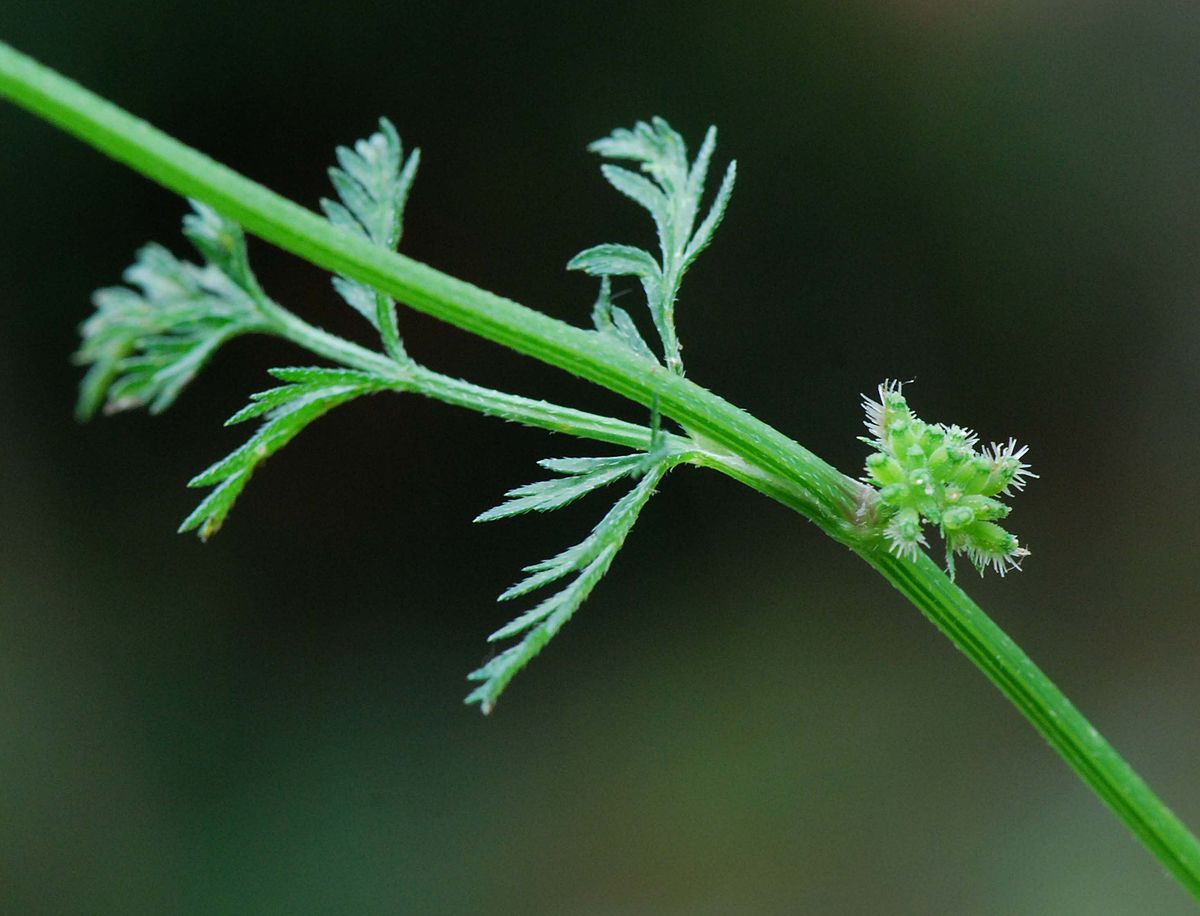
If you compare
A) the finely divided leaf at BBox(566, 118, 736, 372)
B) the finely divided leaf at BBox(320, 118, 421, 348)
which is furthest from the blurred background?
the finely divided leaf at BBox(320, 118, 421, 348)

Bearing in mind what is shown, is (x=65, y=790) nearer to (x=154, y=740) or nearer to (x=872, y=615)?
(x=154, y=740)

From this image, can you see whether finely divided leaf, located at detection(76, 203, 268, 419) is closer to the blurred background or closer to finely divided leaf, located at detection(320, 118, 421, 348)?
finely divided leaf, located at detection(320, 118, 421, 348)

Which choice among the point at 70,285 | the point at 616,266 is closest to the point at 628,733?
the point at 70,285

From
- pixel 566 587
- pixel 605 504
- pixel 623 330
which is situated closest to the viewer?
pixel 566 587

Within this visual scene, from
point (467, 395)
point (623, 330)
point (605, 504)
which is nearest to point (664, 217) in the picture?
point (623, 330)

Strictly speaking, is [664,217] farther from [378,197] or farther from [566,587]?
[566,587]
